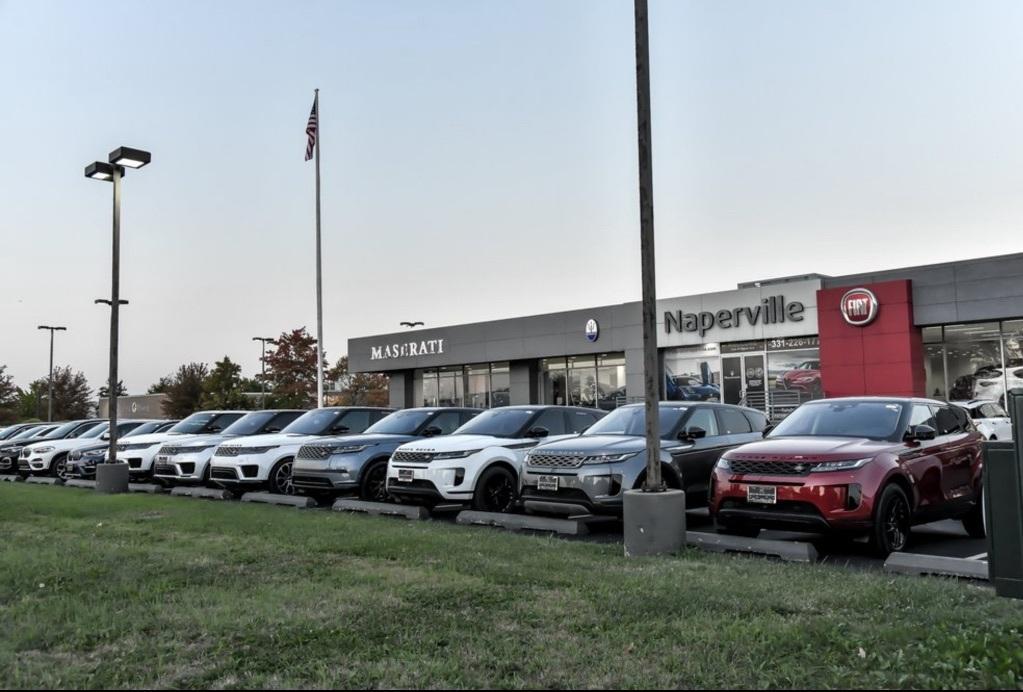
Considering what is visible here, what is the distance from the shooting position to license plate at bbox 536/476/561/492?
9898 mm

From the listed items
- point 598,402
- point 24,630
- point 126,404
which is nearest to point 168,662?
point 24,630

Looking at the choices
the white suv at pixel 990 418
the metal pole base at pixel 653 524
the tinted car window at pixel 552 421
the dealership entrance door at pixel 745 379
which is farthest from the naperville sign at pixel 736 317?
the metal pole base at pixel 653 524

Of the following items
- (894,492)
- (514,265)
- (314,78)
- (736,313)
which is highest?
(314,78)

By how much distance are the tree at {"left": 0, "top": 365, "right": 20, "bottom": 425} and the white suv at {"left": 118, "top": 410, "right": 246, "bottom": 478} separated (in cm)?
5344

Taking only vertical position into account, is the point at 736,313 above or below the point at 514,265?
below

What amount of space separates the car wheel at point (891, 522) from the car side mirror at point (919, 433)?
2.15 feet

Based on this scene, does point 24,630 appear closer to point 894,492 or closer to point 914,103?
point 894,492

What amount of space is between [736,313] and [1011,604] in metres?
24.3

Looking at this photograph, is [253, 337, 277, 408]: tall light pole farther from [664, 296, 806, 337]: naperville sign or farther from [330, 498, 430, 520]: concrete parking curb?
[330, 498, 430, 520]: concrete parking curb

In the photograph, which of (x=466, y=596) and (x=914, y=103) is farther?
(x=914, y=103)

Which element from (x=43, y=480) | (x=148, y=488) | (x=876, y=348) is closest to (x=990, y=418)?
(x=876, y=348)

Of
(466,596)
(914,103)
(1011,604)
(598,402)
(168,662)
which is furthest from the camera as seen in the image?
(598,402)

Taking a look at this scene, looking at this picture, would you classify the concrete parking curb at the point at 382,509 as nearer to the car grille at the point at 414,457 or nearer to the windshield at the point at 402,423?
the car grille at the point at 414,457

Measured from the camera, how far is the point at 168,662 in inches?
175
